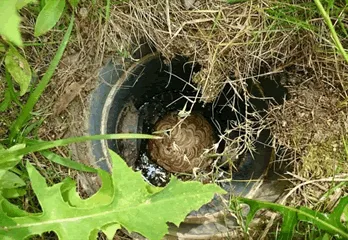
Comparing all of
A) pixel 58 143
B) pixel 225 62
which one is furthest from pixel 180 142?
pixel 58 143

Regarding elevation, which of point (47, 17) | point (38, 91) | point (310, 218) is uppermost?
point (47, 17)

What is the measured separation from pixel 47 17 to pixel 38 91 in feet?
0.58

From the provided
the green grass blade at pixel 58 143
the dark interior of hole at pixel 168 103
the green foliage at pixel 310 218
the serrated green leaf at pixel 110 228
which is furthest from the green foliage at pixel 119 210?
the dark interior of hole at pixel 168 103

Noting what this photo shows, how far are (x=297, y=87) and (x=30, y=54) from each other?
774mm

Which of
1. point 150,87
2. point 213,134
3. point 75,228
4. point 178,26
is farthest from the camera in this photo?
point 213,134

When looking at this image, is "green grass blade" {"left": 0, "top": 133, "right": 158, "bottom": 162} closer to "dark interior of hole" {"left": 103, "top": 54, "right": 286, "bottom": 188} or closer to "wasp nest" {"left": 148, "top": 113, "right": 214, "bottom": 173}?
"dark interior of hole" {"left": 103, "top": 54, "right": 286, "bottom": 188}

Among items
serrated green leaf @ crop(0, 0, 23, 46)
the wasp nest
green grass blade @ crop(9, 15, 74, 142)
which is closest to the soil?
green grass blade @ crop(9, 15, 74, 142)

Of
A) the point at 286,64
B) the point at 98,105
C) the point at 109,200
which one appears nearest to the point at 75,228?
the point at 109,200

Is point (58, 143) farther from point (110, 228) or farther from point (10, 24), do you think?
point (10, 24)

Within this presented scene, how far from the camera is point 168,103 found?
6.08 feet

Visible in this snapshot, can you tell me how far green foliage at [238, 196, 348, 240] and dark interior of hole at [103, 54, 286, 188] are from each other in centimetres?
27

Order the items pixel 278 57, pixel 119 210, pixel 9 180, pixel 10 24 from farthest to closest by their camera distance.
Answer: pixel 278 57
pixel 9 180
pixel 119 210
pixel 10 24

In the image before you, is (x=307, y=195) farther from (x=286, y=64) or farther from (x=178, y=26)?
(x=178, y=26)

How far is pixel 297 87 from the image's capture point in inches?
60.4
